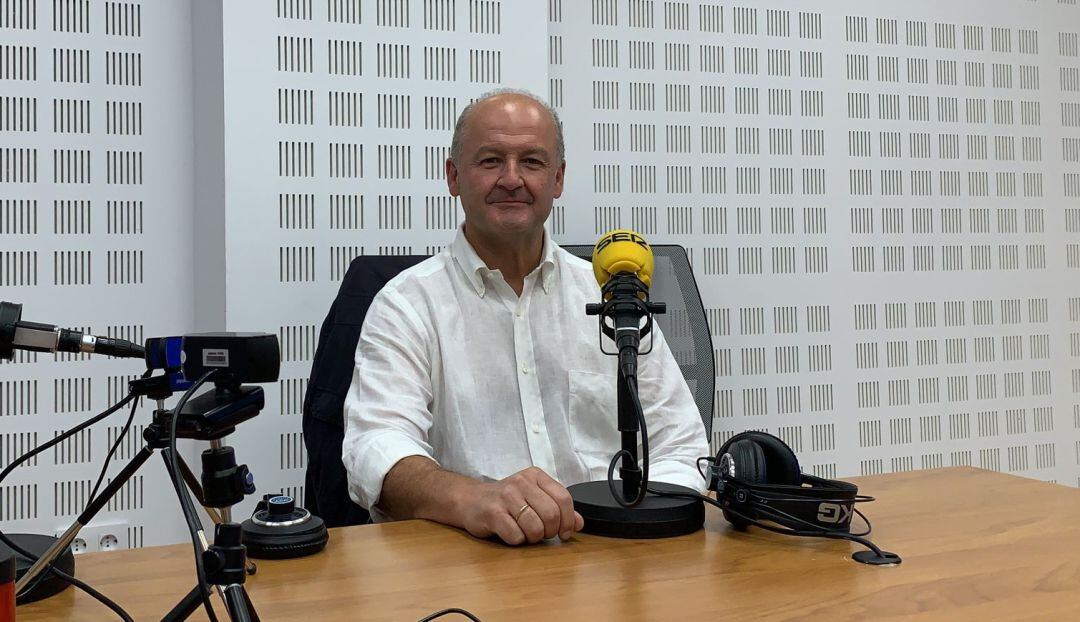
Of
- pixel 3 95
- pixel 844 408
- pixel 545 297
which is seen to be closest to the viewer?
pixel 545 297

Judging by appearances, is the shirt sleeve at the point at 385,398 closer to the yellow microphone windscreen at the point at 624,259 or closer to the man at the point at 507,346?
the man at the point at 507,346

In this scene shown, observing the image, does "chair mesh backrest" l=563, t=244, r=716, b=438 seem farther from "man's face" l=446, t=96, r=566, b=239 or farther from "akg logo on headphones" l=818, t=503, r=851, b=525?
"akg logo on headphones" l=818, t=503, r=851, b=525

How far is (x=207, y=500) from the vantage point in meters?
0.75

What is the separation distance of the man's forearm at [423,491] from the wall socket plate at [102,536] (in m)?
1.03

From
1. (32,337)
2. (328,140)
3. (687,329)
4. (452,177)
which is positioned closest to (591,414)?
(687,329)

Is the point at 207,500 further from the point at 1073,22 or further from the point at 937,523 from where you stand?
the point at 1073,22

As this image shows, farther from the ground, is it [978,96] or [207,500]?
[978,96]

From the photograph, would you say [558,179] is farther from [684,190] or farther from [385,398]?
[684,190]

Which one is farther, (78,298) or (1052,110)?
(1052,110)

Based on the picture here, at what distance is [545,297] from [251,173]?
804 mm

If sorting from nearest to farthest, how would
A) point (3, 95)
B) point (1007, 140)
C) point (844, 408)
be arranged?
point (3, 95) → point (844, 408) → point (1007, 140)

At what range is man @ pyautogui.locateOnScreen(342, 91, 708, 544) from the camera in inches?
69.4

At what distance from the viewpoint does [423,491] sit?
1.35 metres

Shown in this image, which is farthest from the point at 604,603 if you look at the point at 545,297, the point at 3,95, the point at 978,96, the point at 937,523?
the point at 978,96
